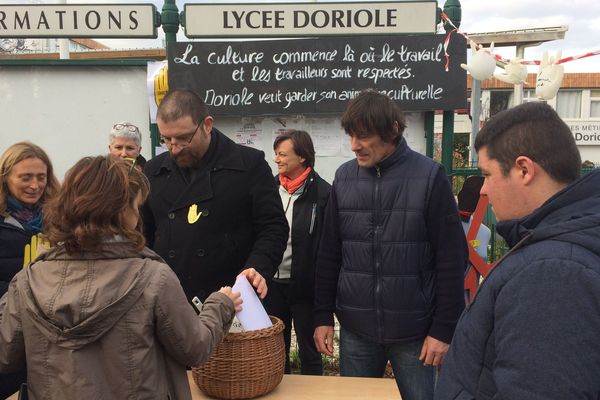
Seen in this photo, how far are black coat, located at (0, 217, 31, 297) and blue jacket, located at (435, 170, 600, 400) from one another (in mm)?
2052

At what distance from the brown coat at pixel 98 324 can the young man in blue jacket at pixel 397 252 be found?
0.86m

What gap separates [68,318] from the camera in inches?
54.2

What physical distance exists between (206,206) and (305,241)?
1.02 metres

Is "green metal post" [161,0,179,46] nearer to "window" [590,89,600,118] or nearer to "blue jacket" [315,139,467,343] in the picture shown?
"blue jacket" [315,139,467,343]

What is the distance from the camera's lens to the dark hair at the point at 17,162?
252 centimetres

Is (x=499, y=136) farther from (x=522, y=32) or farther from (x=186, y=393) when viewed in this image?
(x=522, y=32)

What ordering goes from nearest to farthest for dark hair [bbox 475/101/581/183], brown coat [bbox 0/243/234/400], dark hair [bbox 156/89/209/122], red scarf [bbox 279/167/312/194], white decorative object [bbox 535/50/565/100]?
dark hair [bbox 475/101/581/183]
brown coat [bbox 0/243/234/400]
dark hair [bbox 156/89/209/122]
red scarf [bbox 279/167/312/194]
white decorative object [bbox 535/50/565/100]

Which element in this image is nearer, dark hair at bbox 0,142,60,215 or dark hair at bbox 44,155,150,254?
dark hair at bbox 44,155,150,254

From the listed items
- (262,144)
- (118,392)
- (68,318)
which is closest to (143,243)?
(68,318)

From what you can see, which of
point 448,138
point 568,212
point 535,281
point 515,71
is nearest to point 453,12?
point 515,71

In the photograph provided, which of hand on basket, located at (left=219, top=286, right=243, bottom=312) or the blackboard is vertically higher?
the blackboard

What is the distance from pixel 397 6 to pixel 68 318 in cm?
393

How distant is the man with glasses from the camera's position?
2.22m

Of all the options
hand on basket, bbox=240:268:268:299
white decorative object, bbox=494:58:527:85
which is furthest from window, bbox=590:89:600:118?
hand on basket, bbox=240:268:268:299
